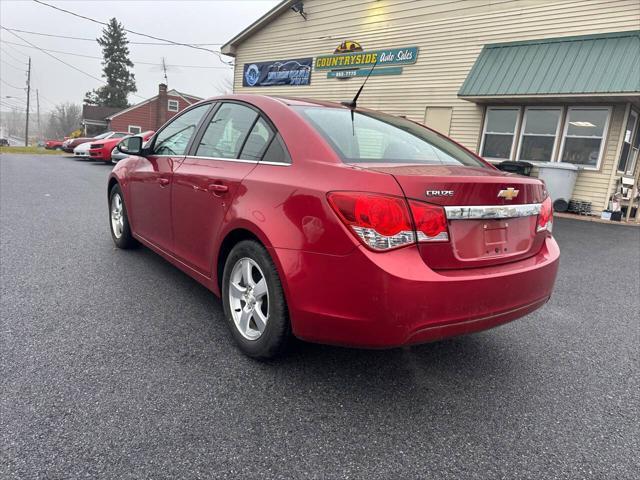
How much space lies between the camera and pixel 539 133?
1130cm

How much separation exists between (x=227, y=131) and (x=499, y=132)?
1067 cm

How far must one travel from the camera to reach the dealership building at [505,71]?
32.5ft

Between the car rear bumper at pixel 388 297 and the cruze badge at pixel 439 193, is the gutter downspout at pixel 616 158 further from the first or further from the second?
the cruze badge at pixel 439 193

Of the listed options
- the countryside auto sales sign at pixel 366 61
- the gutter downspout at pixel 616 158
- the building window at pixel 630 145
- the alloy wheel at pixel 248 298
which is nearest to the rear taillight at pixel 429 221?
the alloy wheel at pixel 248 298

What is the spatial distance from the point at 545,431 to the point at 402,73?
13.2 m

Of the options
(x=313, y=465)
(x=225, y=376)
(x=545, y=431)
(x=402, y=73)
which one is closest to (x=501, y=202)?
(x=545, y=431)

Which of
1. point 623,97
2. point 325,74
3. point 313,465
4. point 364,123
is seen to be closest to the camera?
point 313,465

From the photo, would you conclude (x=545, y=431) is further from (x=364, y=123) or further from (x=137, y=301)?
(x=137, y=301)

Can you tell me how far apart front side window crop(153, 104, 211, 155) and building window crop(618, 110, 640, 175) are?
10356 mm

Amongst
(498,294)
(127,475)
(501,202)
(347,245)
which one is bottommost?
(127,475)

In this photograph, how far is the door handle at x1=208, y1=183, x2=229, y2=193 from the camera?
268cm

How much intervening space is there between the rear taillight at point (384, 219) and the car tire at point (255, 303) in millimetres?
553

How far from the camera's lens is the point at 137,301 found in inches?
130

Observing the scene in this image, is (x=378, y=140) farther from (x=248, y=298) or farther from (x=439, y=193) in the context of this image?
(x=248, y=298)
